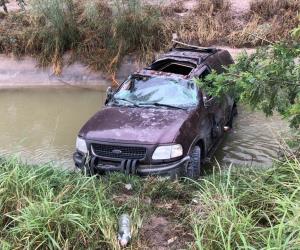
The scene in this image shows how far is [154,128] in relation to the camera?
671cm

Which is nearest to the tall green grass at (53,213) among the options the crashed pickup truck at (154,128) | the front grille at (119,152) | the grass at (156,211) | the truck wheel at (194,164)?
the grass at (156,211)

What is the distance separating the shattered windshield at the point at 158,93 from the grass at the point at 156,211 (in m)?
2.18

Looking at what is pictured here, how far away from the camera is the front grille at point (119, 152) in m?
6.53

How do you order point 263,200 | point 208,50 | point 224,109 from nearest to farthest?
1. point 263,200
2. point 224,109
3. point 208,50

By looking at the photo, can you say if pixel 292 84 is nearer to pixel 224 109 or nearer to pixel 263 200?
pixel 263 200

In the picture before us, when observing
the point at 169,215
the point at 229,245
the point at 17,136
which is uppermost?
the point at 229,245

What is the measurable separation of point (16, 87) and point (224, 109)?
6.96 metres

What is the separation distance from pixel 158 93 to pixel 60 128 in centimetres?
324

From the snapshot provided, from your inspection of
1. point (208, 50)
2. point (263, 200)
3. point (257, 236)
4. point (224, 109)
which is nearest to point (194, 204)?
point (263, 200)

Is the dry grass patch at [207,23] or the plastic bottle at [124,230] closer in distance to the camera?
the plastic bottle at [124,230]

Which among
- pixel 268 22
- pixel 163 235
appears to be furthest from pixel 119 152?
pixel 268 22

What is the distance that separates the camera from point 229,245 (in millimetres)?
3852

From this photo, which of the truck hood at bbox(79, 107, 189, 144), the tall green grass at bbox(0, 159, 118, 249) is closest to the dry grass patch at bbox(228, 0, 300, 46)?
the truck hood at bbox(79, 107, 189, 144)

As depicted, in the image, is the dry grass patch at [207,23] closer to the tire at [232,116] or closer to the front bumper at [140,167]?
the tire at [232,116]
